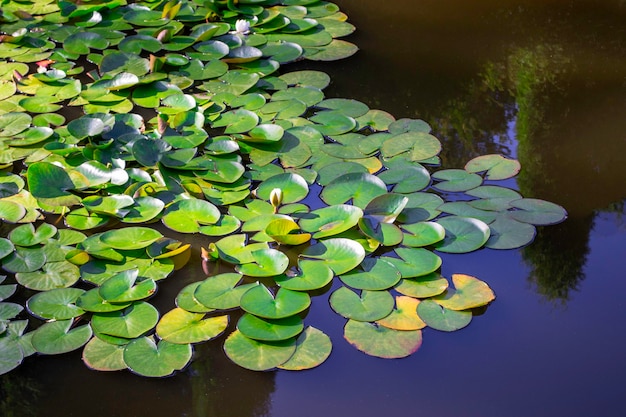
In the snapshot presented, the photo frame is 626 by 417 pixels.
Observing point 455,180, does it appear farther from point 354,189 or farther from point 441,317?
point 441,317

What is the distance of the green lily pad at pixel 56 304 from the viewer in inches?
82.0

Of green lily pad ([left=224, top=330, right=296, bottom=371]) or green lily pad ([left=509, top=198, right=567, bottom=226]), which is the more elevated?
green lily pad ([left=509, top=198, right=567, bottom=226])

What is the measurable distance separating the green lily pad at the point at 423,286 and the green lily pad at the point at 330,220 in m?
0.30

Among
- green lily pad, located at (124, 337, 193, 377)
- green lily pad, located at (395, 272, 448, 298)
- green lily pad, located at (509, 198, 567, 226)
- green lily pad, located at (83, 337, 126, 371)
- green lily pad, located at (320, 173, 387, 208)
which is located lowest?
green lily pad, located at (83, 337, 126, 371)

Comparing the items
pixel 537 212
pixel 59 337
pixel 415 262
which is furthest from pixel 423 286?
pixel 59 337

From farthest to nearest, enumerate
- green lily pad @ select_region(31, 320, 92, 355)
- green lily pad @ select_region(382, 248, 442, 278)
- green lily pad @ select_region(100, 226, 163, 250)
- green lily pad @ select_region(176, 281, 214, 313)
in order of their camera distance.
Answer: green lily pad @ select_region(100, 226, 163, 250), green lily pad @ select_region(382, 248, 442, 278), green lily pad @ select_region(176, 281, 214, 313), green lily pad @ select_region(31, 320, 92, 355)

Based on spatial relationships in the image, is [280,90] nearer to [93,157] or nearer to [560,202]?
[93,157]

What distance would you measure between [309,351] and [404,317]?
0.31 m

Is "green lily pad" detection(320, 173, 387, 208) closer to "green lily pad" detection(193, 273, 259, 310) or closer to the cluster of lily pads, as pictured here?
the cluster of lily pads

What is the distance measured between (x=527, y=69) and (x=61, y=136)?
7.45 ft

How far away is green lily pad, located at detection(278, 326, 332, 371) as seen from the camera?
1927mm

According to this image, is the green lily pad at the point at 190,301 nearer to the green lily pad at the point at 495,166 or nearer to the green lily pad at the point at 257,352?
the green lily pad at the point at 257,352

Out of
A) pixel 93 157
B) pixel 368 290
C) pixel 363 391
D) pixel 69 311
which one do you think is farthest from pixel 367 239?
pixel 93 157

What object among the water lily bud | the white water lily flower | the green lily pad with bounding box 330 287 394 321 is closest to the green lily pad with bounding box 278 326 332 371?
the green lily pad with bounding box 330 287 394 321
